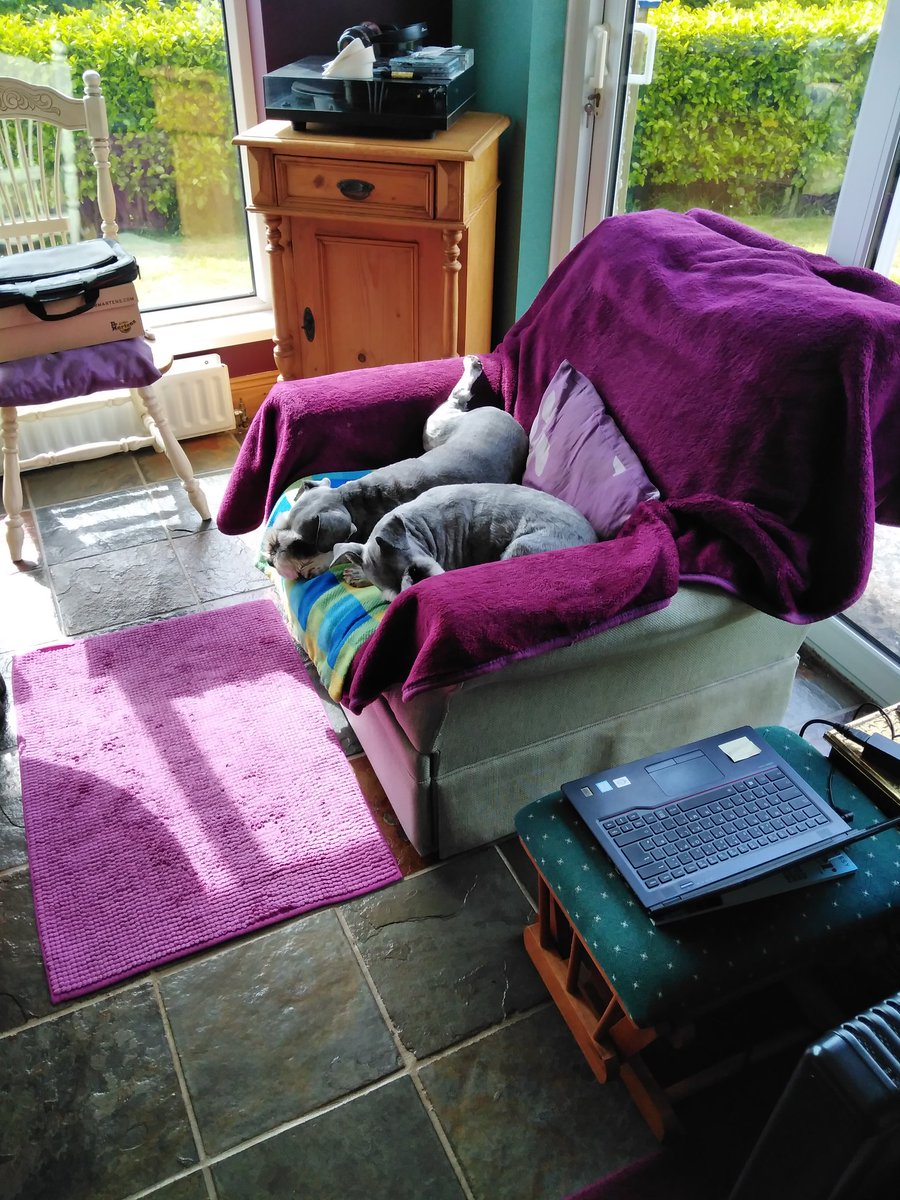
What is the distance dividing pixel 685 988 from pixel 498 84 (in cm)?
239

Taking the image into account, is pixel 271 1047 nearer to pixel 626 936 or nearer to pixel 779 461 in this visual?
pixel 626 936

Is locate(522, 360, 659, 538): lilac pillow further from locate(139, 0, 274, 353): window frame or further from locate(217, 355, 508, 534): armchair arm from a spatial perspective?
locate(139, 0, 274, 353): window frame

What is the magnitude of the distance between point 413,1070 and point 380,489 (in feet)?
3.36

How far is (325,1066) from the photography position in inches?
54.2

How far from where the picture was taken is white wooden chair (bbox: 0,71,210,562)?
2291 mm

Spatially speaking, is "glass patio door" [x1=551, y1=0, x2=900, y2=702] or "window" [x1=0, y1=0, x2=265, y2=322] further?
"window" [x1=0, y1=0, x2=265, y2=322]

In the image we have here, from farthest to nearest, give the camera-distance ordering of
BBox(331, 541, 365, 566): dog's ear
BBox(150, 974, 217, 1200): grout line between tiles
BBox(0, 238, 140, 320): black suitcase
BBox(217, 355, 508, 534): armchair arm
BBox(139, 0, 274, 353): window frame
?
BBox(139, 0, 274, 353): window frame, BBox(0, 238, 140, 320): black suitcase, BBox(217, 355, 508, 534): armchair arm, BBox(331, 541, 365, 566): dog's ear, BBox(150, 974, 217, 1200): grout line between tiles

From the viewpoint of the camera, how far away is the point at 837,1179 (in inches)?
21.0

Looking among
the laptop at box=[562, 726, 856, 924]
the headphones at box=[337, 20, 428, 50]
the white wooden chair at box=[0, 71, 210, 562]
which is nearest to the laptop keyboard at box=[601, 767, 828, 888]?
the laptop at box=[562, 726, 856, 924]

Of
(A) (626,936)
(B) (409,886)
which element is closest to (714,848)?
Answer: (A) (626,936)

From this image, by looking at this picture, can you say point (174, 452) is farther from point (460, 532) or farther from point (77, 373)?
point (460, 532)

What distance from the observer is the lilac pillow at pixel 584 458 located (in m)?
1.67

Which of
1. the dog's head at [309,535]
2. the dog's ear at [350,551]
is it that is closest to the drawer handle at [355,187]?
the dog's head at [309,535]

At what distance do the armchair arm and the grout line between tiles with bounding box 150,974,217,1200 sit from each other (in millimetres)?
1011
